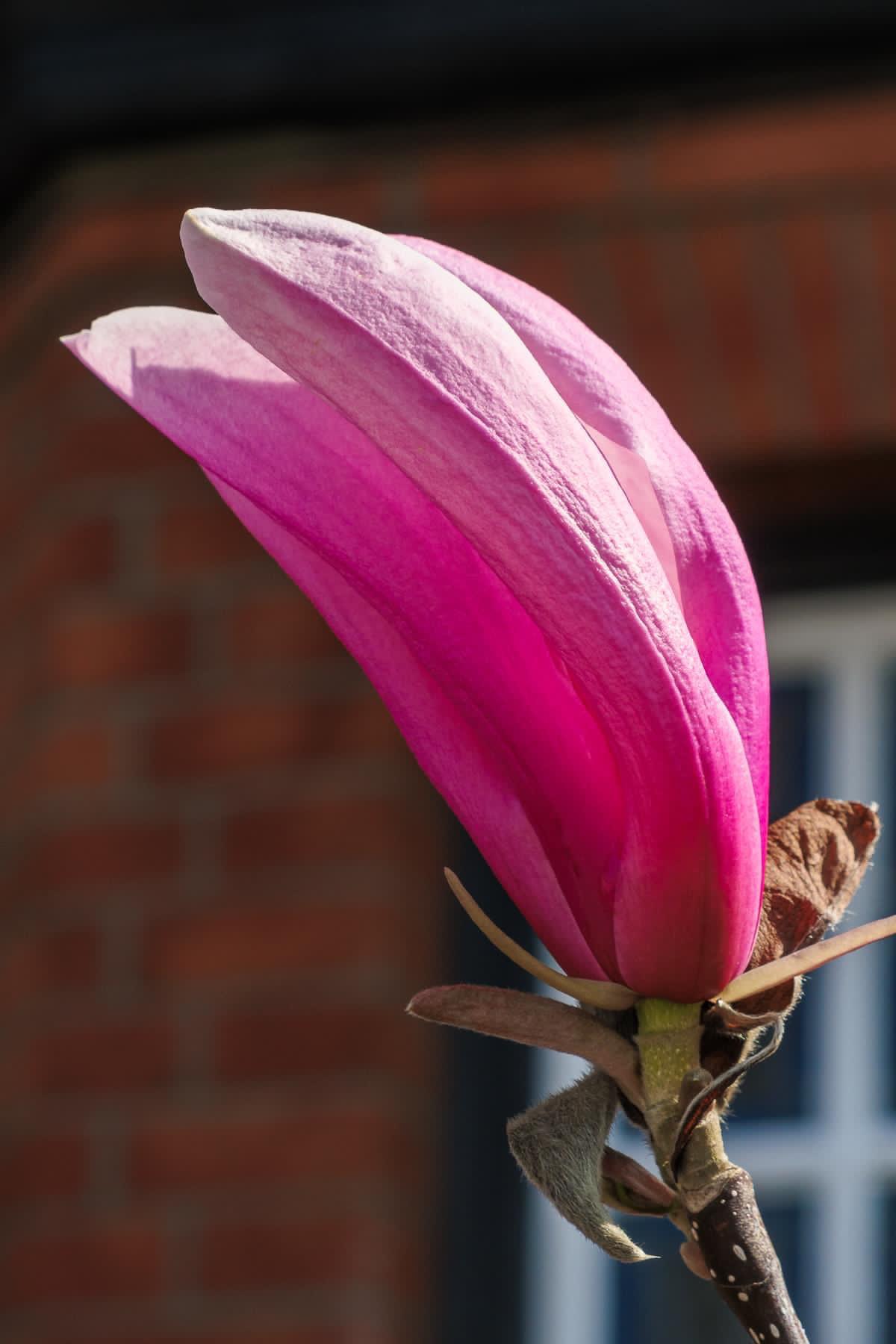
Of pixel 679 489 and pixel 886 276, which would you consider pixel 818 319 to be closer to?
pixel 886 276

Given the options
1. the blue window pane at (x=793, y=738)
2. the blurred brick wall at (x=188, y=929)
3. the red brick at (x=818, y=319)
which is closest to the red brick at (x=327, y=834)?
the blurred brick wall at (x=188, y=929)

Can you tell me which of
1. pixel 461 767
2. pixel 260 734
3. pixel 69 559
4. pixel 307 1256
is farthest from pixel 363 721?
pixel 461 767

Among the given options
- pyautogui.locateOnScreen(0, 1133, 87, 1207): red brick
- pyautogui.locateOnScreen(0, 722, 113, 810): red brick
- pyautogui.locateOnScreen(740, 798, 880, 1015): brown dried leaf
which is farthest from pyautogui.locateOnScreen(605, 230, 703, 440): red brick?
pyautogui.locateOnScreen(740, 798, 880, 1015): brown dried leaf

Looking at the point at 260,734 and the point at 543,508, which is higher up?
the point at 260,734

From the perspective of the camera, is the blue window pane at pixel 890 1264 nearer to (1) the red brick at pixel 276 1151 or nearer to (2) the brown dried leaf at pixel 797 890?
(1) the red brick at pixel 276 1151

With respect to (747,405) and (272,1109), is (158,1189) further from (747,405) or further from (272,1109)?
(747,405)

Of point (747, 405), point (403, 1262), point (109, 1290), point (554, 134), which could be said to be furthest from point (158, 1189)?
point (554, 134)
